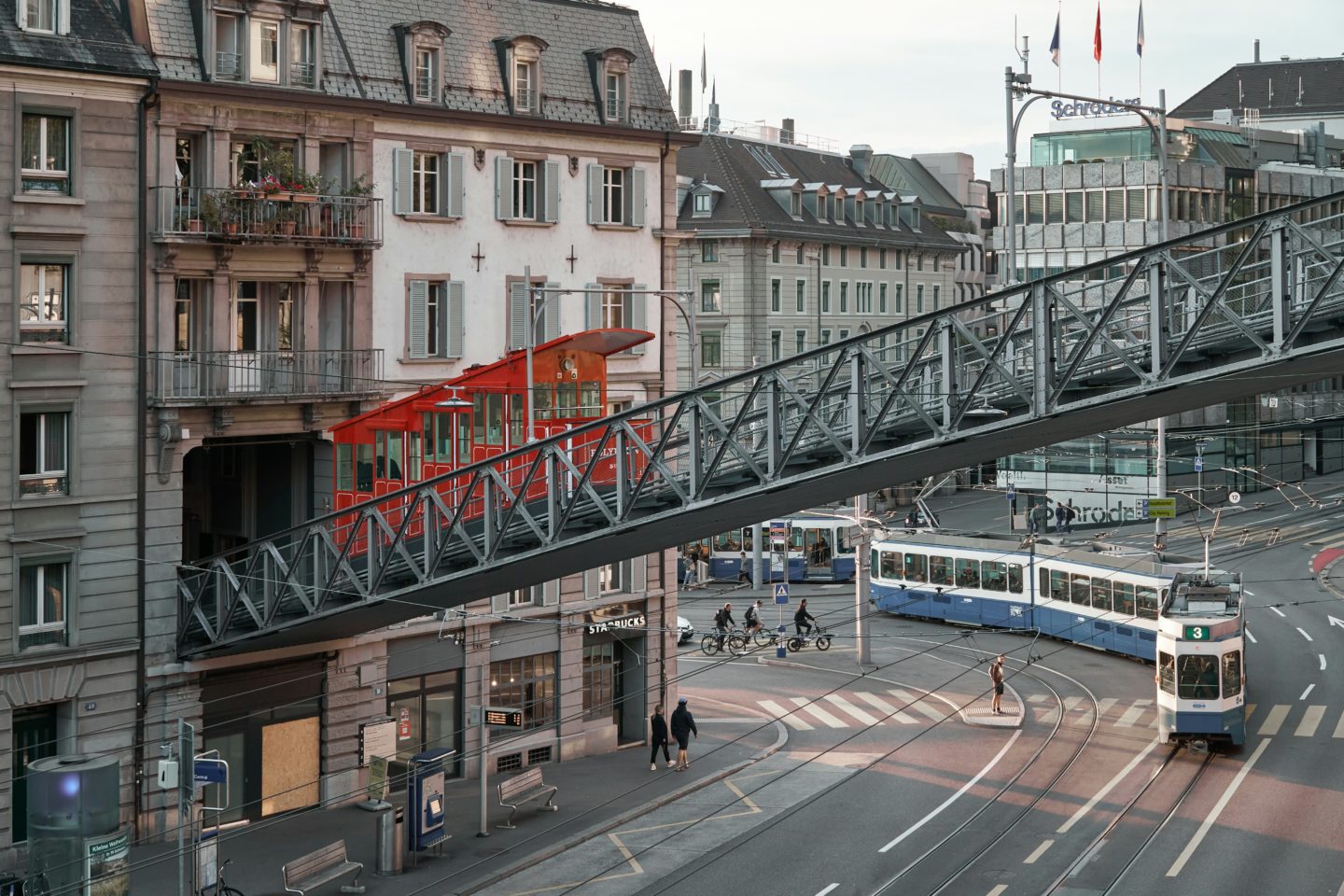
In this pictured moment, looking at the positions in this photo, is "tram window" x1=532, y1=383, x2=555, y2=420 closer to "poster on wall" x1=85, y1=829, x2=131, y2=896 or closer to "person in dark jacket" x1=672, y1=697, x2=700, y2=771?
"person in dark jacket" x1=672, y1=697, x2=700, y2=771

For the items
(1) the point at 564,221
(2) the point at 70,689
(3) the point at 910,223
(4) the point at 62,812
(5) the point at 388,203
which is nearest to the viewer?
(4) the point at 62,812

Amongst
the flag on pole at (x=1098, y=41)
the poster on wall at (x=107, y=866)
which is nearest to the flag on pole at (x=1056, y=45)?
the flag on pole at (x=1098, y=41)

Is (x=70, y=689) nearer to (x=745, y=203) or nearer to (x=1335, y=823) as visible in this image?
(x=1335, y=823)

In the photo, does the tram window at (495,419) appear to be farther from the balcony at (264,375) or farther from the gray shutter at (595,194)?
the gray shutter at (595,194)

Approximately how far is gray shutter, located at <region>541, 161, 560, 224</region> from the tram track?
63.1ft

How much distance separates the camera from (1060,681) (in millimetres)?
56656

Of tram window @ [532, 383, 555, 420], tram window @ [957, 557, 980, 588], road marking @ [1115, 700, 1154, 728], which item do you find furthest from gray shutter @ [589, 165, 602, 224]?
tram window @ [957, 557, 980, 588]

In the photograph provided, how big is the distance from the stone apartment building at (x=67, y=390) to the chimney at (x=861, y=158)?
79485mm

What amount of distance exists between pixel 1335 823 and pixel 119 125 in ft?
92.7

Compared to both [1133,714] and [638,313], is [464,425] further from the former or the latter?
[1133,714]

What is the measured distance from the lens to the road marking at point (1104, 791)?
38188 millimetres

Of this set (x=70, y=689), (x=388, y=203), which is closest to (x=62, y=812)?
(x=70, y=689)

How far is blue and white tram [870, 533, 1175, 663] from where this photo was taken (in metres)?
58.0

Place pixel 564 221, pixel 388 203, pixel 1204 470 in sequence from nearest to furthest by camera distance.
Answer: pixel 388 203, pixel 564 221, pixel 1204 470
